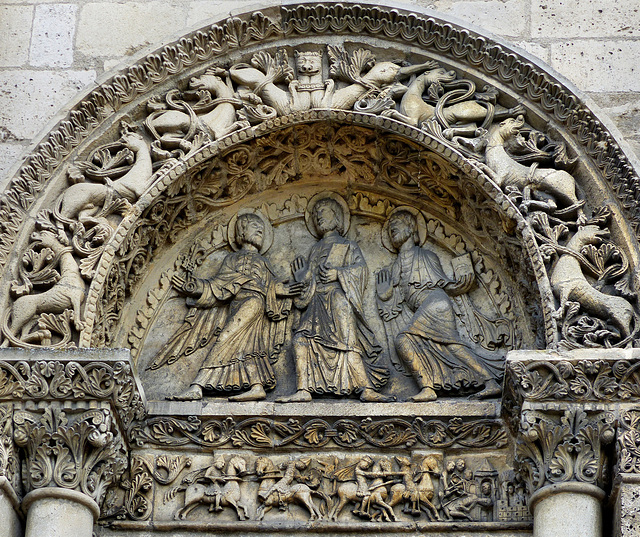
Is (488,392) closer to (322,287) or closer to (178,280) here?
(322,287)

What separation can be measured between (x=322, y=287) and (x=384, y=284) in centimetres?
46

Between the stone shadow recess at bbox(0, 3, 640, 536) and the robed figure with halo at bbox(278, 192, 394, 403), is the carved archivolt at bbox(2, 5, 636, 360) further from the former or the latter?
the robed figure with halo at bbox(278, 192, 394, 403)

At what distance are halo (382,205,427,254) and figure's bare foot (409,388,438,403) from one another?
125 cm

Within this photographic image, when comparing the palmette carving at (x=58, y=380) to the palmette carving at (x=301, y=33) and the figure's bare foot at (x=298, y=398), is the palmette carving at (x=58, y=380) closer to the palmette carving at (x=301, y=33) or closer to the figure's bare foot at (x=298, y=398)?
the palmette carving at (x=301, y=33)

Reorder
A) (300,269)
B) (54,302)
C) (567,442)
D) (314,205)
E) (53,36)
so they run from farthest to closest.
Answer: (314,205) < (300,269) < (53,36) < (54,302) < (567,442)

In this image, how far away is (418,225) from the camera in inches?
389

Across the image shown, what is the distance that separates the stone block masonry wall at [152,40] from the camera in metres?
9.27

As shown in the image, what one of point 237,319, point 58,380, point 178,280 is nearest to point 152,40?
point 178,280

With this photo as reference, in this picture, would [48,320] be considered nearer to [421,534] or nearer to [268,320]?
[268,320]

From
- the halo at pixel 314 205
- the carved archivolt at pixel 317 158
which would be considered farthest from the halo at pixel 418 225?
the halo at pixel 314 205

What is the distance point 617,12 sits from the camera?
952 centimetres

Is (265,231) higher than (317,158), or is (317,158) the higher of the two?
(317,158)

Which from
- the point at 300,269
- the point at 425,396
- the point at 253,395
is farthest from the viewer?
the point at 300,269

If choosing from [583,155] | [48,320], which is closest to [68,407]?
[48,320]
